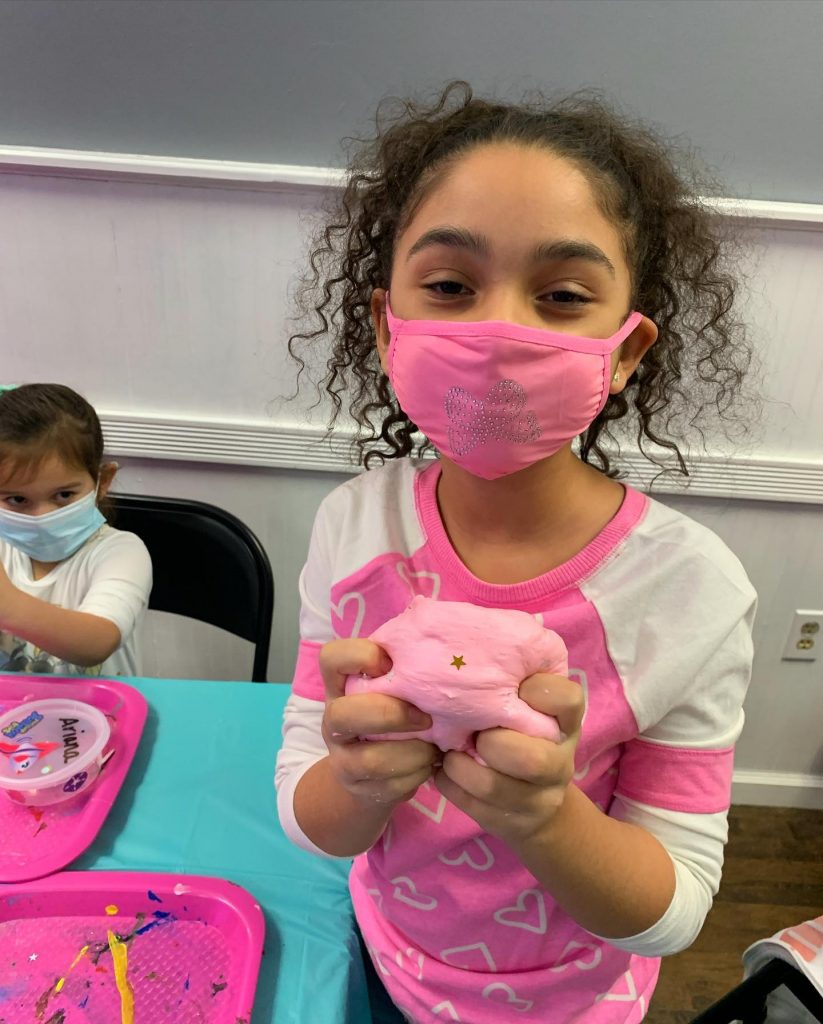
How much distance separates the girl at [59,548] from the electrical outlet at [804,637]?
4.41 ft

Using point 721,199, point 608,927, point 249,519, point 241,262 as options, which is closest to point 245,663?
point 249,519

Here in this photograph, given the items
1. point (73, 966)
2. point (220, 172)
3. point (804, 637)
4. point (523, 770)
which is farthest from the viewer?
point (804, 637)

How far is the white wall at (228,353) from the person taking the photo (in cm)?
124

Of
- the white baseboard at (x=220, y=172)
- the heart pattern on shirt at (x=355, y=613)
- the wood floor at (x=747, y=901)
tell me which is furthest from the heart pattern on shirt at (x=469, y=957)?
the white baseboard at (x=220, y=172)

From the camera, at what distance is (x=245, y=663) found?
1684 mm

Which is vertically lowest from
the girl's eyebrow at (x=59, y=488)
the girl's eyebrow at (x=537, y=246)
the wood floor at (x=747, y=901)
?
the wood floor at (x=747, y=901)

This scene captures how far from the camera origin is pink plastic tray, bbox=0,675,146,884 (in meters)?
0.74

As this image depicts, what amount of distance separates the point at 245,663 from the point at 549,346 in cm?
131

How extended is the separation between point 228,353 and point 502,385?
2.91 feet

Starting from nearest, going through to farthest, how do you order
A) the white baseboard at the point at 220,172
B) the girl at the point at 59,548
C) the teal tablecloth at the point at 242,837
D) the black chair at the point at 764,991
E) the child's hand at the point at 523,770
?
1. the child's hand at the point at 523,770
2. the teal tablecloth at the point at 242,837
3. the black chair at the point at 764,991
4. the girl at the point at 59,548
5. the white baseboard at the point at 220,172

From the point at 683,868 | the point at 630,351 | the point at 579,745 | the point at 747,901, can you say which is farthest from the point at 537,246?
the point at 747,901

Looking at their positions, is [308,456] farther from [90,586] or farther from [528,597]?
[528,597]

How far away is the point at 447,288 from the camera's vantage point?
61 centimetres

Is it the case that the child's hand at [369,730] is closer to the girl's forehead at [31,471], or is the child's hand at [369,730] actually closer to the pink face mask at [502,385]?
the pink face mask at [502,385]
